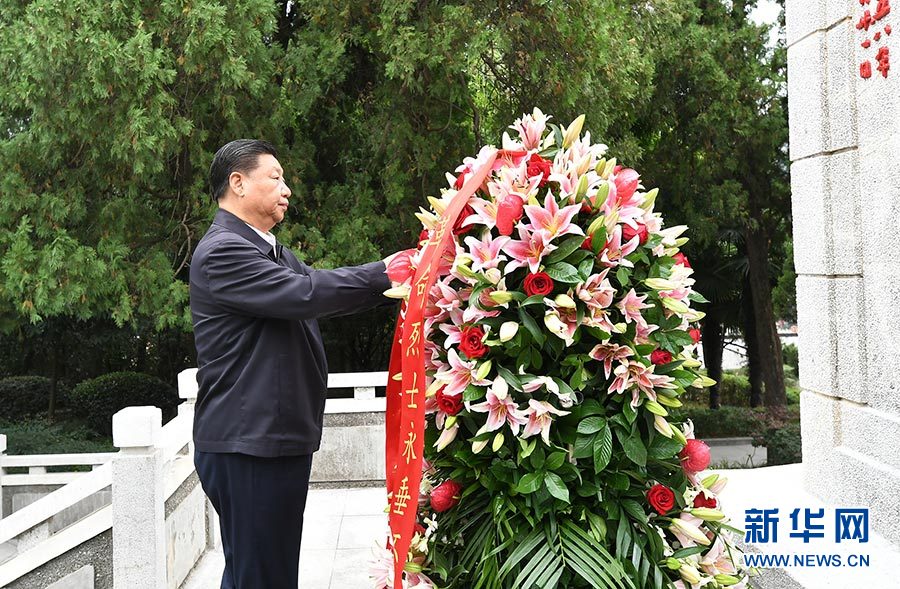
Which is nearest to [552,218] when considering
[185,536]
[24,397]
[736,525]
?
[736,525]

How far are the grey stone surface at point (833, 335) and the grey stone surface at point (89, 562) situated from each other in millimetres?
3159

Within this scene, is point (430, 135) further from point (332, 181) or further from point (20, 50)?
point (20, 50)

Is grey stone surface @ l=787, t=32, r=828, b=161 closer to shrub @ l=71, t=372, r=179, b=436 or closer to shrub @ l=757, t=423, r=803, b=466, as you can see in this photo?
shrub @ l=757, t=423, r=803, b=466

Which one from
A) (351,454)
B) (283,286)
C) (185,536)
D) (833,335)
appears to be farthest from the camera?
(351,454)

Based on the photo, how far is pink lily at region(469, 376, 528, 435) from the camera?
1781 millimetres

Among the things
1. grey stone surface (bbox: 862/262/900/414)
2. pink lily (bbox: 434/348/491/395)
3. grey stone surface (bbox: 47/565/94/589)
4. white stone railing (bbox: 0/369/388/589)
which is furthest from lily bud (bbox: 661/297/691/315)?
grey stone surface (bbox: 47/565/94/589)

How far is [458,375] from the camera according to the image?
185 cm

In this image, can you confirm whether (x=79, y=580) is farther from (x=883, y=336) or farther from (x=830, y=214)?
(x=830, y=214)

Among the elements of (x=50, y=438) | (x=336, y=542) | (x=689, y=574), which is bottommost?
(x=50, y=438)

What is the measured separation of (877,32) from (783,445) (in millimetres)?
9214

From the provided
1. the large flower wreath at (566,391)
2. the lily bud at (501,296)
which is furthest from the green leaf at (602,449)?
the lily bud at (501,296)

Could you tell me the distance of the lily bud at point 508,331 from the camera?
1.77m

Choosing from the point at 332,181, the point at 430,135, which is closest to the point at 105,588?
the point at 430,135

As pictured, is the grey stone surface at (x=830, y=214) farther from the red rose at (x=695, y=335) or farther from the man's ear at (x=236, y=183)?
the man's ear at (x=236, y=183)
